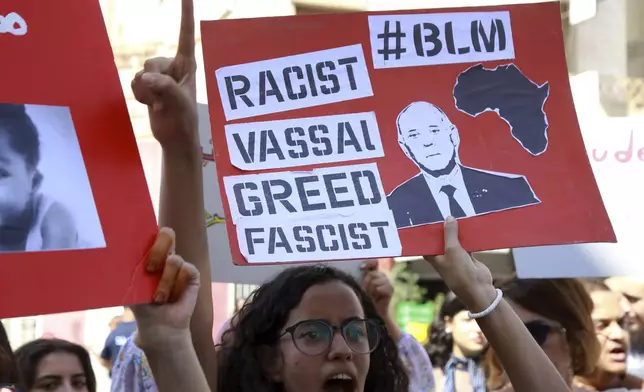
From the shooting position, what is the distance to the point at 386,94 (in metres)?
2.17

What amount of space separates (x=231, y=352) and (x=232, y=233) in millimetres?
520

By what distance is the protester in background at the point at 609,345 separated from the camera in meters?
3.85

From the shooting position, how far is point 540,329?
9.79 ft

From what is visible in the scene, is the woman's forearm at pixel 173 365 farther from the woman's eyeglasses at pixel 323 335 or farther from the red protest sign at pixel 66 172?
the woman's eyeglasses at pixel 323 335

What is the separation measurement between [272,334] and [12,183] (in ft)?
2.60

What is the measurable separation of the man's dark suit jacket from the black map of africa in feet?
0.34

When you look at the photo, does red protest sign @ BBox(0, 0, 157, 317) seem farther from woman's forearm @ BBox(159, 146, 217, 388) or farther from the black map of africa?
the black map of africa

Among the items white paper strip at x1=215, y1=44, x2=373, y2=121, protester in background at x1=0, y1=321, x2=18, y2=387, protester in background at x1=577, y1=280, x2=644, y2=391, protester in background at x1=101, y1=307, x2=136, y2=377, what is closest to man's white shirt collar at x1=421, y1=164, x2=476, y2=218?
white paper strip at x1=215, y1=44, x2=373, y2=121

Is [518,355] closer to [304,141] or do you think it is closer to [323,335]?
[323,335]

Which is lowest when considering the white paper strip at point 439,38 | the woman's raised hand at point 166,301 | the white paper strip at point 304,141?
the woman's raised hand at point 166,301

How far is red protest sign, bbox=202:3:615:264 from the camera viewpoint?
78.7 inches

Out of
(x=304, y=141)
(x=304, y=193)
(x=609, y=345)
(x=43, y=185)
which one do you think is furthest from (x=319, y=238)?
(x=609, y=345)

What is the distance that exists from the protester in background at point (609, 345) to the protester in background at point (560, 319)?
0.59 metres

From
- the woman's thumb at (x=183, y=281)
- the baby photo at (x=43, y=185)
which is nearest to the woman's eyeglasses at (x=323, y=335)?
the woman's thumb at (x=183, y=281)
